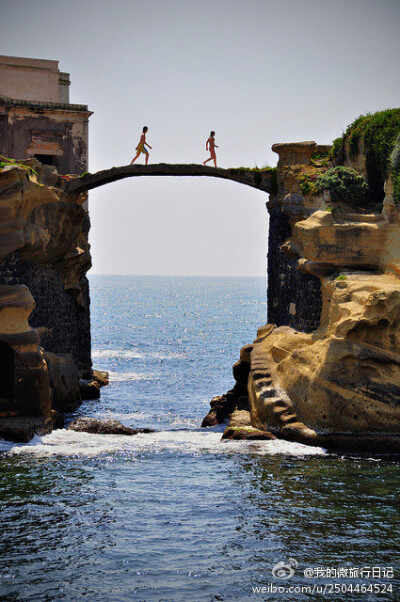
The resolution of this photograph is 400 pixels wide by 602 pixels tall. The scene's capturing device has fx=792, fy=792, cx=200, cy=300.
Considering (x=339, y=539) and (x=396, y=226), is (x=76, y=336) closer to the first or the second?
(x=396, y=226)

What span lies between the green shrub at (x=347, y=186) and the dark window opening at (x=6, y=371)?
12.5m

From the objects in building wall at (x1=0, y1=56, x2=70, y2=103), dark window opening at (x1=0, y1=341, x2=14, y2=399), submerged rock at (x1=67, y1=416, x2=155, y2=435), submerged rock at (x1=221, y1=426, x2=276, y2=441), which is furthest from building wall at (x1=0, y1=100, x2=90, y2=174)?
submerged rock at (x1=221, y1=426, x2=276, y2=441)

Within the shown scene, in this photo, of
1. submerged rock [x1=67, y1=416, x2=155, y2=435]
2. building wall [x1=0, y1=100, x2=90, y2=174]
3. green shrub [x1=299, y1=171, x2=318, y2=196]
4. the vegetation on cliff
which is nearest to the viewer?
submerged rock [x1=67, y1=416, x2=155, y2=435]

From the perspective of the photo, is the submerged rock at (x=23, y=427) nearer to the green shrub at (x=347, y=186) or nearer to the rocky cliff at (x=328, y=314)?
the rocky cliff at (x=328, y=314)

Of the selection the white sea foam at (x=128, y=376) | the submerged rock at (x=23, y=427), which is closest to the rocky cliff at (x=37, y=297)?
the submerged rock at (x=23, y=427)

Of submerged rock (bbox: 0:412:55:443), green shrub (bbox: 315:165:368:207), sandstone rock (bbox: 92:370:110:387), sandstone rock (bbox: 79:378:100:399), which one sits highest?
green shrub (bbox: 315:165:368:207)

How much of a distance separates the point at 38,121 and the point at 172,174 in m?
8.15

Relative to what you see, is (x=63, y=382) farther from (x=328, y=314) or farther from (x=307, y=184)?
(x=307, y=184)

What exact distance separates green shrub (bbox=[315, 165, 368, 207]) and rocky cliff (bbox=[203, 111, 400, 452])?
1.5 inches

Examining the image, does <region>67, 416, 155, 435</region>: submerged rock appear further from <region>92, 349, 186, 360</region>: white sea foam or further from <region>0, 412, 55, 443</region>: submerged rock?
<region>92, 349, 186, 360</region>: white sea foam

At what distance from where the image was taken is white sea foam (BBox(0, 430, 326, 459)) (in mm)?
23172

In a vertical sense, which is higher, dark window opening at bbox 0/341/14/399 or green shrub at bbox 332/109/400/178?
green shrub at bbox 332/109/400/178

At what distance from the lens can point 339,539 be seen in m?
16.3

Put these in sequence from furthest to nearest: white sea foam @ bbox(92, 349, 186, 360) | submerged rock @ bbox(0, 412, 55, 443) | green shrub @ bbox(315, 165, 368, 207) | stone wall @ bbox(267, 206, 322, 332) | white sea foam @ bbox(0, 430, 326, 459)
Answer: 1. white sea foam @ bbox(92, 349, 186, 360)
2. green shrub @ bbox(315, 165, 368, 207)
3. stone wall @ bbox(267, 206, 322, 332)
4. submerged rock @ bbox(0, 412, 55, 443)
5. white sea foam @ bbox(0, 430, 326, 459)
